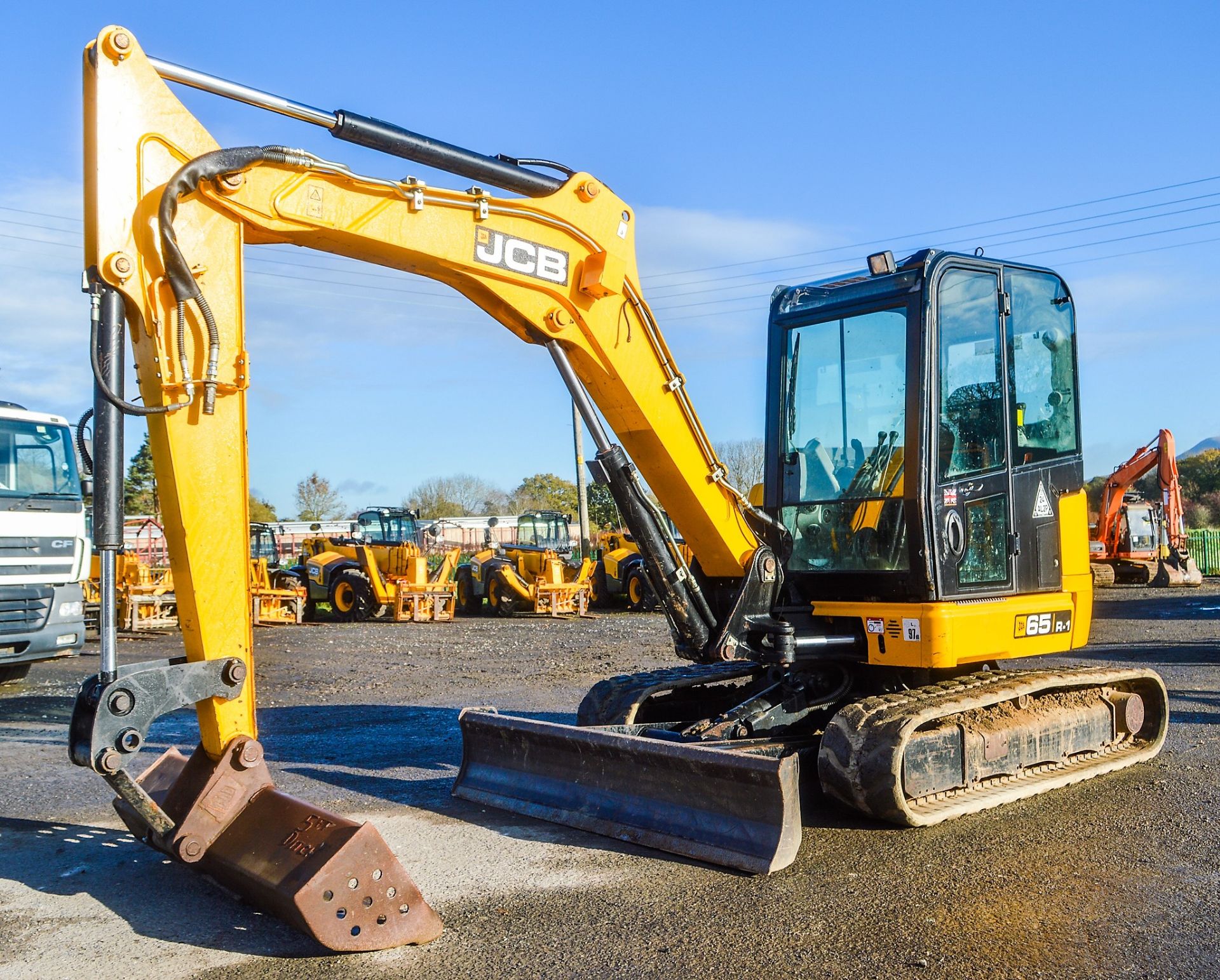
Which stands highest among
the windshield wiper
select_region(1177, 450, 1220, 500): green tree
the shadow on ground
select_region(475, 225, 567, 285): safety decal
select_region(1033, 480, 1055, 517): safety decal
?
select_region(1177, 450, 1220, 500): green tree

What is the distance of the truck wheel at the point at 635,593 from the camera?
82.9 feet

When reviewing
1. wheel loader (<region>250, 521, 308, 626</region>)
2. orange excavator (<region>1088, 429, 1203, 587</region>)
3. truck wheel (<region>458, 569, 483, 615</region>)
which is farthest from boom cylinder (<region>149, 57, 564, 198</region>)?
orange excavator (<region>1088, 429, 1203, 587</region>)

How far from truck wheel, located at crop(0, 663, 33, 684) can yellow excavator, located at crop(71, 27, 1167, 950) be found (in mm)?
9141

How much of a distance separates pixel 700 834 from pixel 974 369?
10.6 feet

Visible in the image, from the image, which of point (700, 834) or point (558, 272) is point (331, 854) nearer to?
point (700, 834)

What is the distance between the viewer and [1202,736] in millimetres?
8414

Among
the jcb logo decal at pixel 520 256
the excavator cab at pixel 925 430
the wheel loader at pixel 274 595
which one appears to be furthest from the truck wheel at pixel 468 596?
the jcb logo decal at pixel 520 256

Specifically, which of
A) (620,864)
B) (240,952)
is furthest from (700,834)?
(240,952)

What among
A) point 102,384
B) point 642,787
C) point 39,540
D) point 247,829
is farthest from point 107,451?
point 39,540

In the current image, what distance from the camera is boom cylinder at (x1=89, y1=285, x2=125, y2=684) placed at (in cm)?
447

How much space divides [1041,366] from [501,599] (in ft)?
61.6

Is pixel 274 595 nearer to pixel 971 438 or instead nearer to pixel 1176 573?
pixel 971 438

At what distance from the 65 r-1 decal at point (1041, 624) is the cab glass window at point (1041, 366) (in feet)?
3.10

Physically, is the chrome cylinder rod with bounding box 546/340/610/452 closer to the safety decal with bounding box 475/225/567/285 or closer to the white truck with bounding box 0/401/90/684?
the safety decal with bounding box 475/225/567/285
